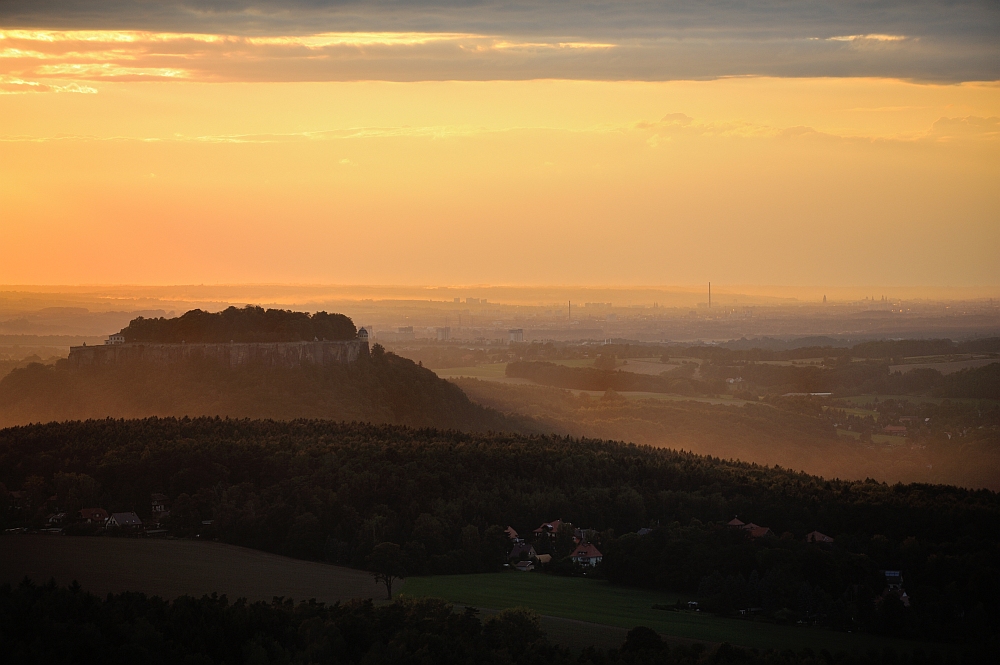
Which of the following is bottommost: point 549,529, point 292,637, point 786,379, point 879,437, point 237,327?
point 879,437

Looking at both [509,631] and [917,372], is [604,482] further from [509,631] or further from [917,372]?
[917,372]

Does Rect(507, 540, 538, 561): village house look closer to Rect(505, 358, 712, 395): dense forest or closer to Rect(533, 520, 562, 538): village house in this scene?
Rect(533, 520, 562, 538): village house

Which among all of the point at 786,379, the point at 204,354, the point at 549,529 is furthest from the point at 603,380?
the point at 549,529

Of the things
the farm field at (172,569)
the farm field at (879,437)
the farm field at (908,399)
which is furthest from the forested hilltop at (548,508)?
the farm field at (908,399)

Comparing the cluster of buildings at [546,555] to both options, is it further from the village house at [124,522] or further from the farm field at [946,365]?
the farm field at [946,365]

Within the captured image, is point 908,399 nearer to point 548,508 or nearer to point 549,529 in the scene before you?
point 548,508
